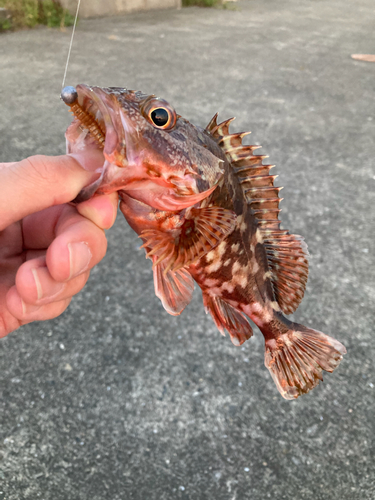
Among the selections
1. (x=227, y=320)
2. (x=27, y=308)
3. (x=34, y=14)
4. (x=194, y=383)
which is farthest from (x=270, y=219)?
(x=34, y=14)

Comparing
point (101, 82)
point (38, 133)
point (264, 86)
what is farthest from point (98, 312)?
point (264, 86)

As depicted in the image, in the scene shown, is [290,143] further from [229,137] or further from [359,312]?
[229,137]

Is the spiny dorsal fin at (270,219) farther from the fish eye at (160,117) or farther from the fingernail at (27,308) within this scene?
the fingernail at (27,308)

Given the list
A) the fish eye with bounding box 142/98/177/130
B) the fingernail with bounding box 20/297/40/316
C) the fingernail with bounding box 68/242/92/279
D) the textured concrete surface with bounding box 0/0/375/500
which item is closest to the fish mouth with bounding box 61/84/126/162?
the fish eye with bounding box 142/98/177/130

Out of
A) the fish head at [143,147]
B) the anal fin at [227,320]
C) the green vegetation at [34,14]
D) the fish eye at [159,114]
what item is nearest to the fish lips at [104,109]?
the fish head at [143,147]

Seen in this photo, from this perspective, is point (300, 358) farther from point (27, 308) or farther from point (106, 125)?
point (106, 125)

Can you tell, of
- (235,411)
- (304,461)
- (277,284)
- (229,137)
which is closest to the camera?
(229,137)

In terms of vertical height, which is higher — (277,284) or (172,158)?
(172,158)
